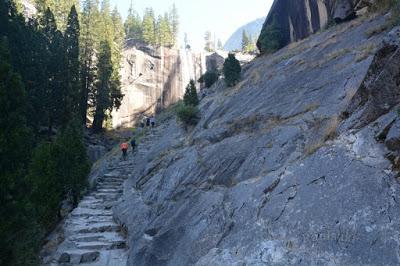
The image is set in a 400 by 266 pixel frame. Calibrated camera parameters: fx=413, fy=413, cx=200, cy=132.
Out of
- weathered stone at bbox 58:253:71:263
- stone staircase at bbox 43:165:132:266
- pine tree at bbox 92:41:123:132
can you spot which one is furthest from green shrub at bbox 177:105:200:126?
pine tree at bbox 92:41:123:132

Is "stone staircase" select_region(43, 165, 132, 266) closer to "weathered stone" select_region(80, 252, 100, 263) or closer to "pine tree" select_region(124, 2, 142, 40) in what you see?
"weathered stone" select_region(80, 252, 100, 263)

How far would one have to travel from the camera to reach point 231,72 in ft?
88.8

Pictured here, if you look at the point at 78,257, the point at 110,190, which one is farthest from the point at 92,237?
the point at 110,190

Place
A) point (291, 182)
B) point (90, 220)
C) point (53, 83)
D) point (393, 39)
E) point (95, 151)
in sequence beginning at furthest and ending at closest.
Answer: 1. point (95, 151)
2. point (53, 83)
3. point (90, 220)
4. point (393, 39)
5. point (291, 182)

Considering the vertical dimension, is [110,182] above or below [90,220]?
above

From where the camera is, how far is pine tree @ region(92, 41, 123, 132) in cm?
4950

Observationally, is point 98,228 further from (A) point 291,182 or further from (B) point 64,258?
(A) point 291,182

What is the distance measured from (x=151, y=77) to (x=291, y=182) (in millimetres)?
71198

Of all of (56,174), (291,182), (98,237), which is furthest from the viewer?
(56,174)

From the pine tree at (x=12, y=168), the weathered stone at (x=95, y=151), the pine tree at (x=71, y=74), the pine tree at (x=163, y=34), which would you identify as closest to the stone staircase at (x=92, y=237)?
the pine tree at (x=12, y=168)

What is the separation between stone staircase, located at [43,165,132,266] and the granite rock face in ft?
2.24

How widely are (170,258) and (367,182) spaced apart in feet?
17.4

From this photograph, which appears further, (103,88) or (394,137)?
(103,88)

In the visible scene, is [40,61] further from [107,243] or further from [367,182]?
[367,182]
